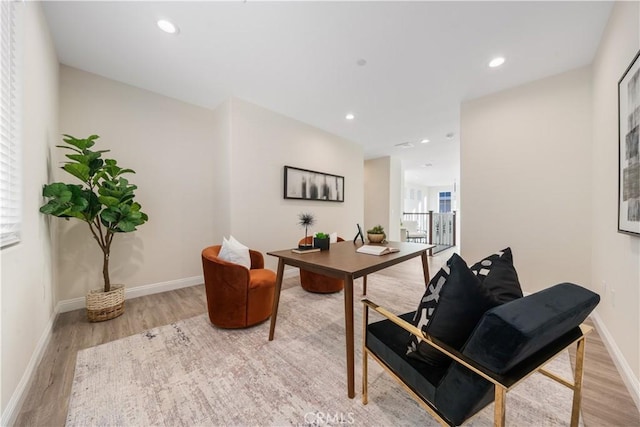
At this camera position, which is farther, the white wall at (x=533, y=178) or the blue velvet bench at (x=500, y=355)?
the white wall at (x=533, y=178)

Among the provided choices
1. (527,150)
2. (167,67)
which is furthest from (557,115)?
(167,67)

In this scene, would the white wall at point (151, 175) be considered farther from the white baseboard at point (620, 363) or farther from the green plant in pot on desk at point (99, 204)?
the white baseboard at point (620, 363)

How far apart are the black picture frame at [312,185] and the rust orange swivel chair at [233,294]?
1.91 m

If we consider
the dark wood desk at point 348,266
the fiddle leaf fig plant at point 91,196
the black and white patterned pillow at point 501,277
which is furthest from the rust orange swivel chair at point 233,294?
the black and white patterned pillow at point 501,277

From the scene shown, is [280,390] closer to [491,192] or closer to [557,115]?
[491,192]

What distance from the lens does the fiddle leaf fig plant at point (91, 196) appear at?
1921mm

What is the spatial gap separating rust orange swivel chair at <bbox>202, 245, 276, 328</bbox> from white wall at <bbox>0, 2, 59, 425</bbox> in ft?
3.48

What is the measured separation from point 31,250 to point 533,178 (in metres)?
4.75

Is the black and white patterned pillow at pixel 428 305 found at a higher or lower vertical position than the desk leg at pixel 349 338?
higher

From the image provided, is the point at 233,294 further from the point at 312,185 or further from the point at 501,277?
the point at 312,185

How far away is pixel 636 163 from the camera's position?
1404 millimetres

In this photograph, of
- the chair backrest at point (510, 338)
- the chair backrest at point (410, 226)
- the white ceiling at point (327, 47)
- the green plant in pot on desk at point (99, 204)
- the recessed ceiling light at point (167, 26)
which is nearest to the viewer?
the chair backrest at point (510, 338)

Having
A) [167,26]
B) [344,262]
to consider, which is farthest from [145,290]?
[167,26]

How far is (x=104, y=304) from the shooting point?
7.57ft
